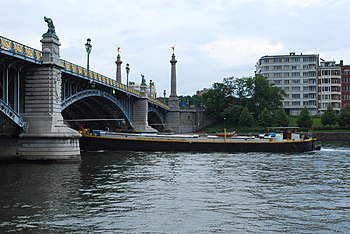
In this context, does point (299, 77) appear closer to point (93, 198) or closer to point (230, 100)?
point (230, 100)

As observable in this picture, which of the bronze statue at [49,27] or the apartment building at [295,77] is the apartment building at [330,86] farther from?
the bronze statue at [49,27]

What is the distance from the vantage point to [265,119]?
12706cm

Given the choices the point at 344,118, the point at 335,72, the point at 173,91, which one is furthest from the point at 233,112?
the point at 335,72

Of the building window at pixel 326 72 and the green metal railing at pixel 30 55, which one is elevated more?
the building window at pixel 326 72

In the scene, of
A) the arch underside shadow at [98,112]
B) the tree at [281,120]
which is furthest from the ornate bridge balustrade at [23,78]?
the tree at [281,120]

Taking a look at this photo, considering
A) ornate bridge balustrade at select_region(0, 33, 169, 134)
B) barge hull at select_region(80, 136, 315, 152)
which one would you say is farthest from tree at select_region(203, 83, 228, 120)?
barge hull at select_region(80, 136, 315, 152)

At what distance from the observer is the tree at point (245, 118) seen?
130m

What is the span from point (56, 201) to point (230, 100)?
121 metres

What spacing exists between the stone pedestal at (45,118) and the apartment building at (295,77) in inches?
4432

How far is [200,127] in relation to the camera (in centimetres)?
14050

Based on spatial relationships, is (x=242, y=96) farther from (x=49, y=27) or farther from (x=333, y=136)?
(x=49, y=27)

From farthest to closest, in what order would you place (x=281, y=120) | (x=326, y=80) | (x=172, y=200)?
(x=326, y=80), (x=281, y=120), (x=172, y=200)

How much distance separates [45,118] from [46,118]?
0.09 meters

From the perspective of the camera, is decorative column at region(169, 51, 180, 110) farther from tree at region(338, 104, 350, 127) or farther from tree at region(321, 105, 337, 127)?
tree at region(338, 104, 350, 127)
